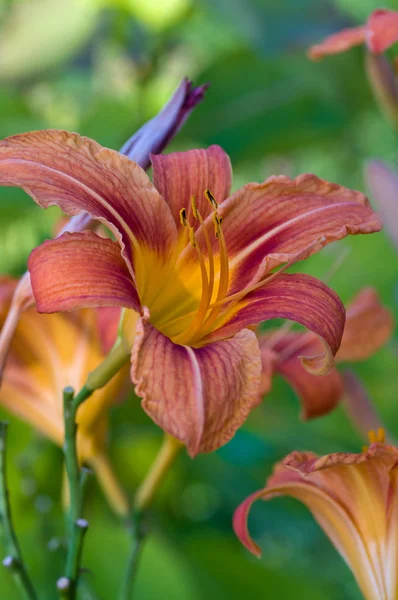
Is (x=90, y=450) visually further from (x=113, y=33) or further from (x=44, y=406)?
(x=113, y=33)

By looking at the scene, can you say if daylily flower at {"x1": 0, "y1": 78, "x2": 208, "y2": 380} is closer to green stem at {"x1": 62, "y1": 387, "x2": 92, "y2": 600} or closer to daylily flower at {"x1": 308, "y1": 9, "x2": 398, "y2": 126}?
green stem at {"x1": 62, "y1": 387, "x2": 92, "y2": 600}

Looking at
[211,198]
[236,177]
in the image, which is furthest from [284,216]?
[236,177]

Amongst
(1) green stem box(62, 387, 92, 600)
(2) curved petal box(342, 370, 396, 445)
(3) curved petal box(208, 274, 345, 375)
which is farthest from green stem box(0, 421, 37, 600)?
(2) curved petal box(342, 370, 396, 445)

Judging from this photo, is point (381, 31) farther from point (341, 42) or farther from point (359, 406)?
point (359, 406)

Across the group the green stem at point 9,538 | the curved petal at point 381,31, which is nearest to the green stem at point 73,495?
Result: the green stem at point 9,538

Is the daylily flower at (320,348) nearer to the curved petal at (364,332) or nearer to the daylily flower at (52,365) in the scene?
the curved petal at (364,332)

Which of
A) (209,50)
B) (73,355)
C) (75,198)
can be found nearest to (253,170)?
(209,50)
